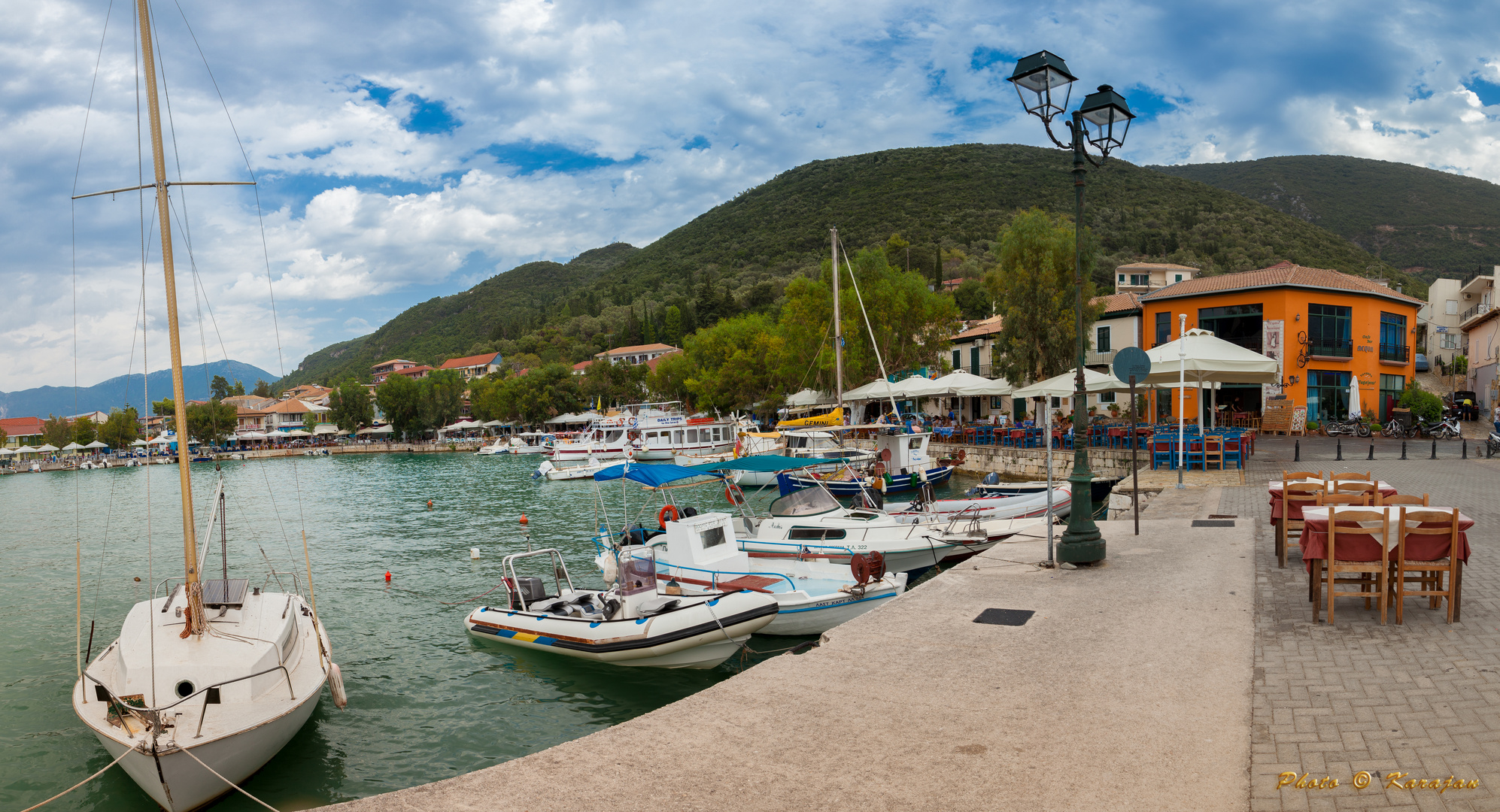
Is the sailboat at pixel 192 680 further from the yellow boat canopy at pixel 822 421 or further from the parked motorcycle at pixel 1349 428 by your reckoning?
the parked motorcycle at pixel 1349 428

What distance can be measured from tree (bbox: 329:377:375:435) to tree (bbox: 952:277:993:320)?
8655 centimetres

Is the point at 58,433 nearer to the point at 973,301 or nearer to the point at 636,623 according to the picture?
the point at 973,301

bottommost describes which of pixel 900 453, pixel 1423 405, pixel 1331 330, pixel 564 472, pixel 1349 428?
pixel 564 472

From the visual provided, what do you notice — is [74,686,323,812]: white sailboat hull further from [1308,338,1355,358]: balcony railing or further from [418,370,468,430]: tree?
[418,370,468,430]: tree

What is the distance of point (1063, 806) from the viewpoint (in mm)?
3861

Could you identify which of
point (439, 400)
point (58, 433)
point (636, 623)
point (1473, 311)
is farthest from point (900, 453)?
point (58, 433)

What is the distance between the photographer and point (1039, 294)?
37.1m

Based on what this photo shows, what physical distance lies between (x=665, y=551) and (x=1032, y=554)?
6310 millimetres

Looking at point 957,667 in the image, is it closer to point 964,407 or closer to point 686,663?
point 686,663

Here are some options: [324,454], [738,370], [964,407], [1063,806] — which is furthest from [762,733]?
[324,454]

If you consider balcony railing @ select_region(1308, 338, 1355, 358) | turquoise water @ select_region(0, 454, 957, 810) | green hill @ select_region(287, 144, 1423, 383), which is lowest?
turquoise water @ select_region(0, 454, 957, 810)

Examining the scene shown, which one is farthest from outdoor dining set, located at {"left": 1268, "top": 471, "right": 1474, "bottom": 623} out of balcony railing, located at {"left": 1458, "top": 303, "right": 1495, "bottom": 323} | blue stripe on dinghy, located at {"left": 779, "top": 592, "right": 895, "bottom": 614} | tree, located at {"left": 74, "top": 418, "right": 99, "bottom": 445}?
tree, located at {"left": 74, "top": 418, "right": 99, "bottom": 445}

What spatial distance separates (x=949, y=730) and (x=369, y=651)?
36.4 ft

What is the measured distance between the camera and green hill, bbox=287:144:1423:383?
3278 inches
